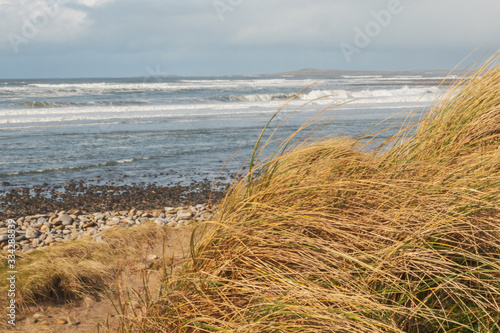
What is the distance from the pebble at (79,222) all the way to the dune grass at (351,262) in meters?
3.49

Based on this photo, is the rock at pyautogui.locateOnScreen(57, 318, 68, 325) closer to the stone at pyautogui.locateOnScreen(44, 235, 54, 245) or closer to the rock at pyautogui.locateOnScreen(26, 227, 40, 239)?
the stone at pyautogui.locateOnScreen(44, 235, 54, 245)

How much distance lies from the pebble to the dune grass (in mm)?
3495

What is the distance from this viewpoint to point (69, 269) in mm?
3885

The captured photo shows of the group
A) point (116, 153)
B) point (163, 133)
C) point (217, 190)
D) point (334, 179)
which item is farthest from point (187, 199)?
point (163, 133)

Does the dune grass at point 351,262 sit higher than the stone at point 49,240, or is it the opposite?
the dune grass at point 351,262

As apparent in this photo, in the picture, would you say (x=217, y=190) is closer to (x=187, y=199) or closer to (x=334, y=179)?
(x=187, y=199)

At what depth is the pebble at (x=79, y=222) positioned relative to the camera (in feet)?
19.2

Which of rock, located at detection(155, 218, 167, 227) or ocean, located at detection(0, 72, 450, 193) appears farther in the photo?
ocean, located at detection(0, 72, 450, 193)

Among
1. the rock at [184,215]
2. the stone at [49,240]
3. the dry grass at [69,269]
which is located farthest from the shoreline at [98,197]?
the dry grass at [69,269]

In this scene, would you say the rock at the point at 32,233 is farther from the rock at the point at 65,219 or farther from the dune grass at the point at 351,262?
the dune grass at the point at 351,262

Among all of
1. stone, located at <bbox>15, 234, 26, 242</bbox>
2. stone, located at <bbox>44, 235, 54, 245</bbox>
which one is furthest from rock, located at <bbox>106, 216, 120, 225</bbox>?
stone, located at <bbox>15, 234, 26, 242</bbox>

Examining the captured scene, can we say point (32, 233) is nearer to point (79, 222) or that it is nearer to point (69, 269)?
point (79, 222)

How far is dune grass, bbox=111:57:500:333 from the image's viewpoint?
181 cm

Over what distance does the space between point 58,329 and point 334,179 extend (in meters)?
2.47
